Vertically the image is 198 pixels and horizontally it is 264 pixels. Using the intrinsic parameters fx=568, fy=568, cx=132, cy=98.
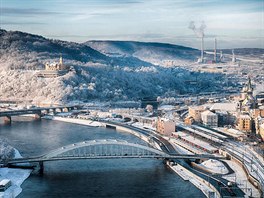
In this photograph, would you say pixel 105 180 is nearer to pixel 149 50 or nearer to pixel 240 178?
pixel 240 178

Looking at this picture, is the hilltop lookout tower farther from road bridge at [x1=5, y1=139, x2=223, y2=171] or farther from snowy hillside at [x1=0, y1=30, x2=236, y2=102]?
road bridge at [x1=5, y1=139, x2=223, y2=171]

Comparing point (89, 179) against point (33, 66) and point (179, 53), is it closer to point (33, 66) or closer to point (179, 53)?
point (33, 66)

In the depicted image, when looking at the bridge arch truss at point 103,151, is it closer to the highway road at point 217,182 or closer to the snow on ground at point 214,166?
the highway road at point 217,182

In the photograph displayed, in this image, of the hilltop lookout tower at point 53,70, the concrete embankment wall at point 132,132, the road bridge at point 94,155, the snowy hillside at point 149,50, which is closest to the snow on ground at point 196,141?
the concrete embankment wall at point 132,132

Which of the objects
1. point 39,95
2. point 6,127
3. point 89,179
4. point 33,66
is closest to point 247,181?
point 89,179

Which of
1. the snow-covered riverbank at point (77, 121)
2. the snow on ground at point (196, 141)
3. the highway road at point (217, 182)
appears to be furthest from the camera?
the snow-covered riverbank at point (77, 121)

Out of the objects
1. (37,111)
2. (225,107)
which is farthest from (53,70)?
(225,107)
